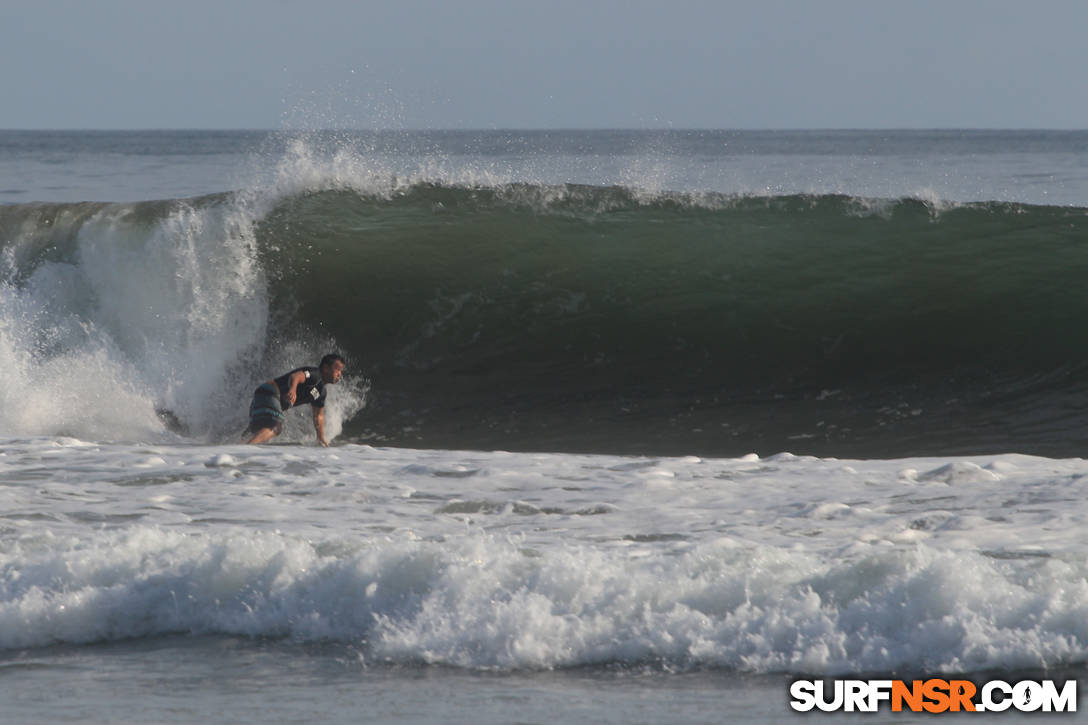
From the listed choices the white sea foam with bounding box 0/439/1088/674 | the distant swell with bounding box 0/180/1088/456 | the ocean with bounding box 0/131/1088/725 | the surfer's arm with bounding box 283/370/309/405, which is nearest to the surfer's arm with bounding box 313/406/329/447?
the surfer's arm with bounding box 283/370/309/405

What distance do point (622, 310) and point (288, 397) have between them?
3.64 metres

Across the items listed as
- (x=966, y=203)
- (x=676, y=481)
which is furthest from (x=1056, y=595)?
(x=966, y=203)

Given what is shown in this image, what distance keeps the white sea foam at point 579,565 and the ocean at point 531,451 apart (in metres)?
0.02

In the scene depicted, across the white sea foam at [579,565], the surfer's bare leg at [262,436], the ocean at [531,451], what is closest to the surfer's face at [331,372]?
the surfer's bare leg at [262,436]

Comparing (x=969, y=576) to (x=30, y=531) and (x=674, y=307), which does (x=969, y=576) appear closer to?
(x=30, y=531)

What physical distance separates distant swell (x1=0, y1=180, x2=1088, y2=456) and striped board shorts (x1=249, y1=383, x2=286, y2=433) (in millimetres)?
1246

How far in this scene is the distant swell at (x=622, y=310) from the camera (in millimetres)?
9602

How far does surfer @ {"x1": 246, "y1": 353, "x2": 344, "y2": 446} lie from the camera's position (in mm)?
8484

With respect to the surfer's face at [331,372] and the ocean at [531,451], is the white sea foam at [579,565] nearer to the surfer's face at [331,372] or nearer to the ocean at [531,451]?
the ocean at [531,451]

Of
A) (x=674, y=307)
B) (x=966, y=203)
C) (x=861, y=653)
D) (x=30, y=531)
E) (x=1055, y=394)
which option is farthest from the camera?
(x=966, y=203)

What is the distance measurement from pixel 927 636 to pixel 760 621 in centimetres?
55

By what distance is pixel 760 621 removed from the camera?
167 inches

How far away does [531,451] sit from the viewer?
9.12 metres

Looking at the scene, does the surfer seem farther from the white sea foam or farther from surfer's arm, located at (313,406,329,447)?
the white sea foam
